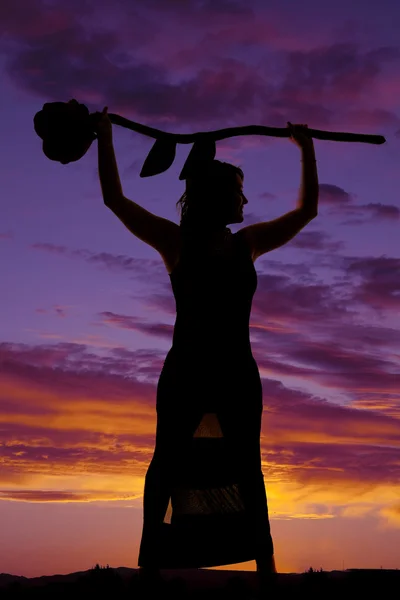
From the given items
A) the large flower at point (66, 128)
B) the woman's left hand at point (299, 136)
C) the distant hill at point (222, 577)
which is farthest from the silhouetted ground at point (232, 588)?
the woman's left hand at point (299, 136)

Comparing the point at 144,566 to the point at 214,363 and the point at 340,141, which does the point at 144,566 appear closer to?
the point at 214,363

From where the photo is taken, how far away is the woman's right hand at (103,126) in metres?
5.43

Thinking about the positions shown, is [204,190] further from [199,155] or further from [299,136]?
[299,136]

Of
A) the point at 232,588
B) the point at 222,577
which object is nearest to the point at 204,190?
the point at 232,588

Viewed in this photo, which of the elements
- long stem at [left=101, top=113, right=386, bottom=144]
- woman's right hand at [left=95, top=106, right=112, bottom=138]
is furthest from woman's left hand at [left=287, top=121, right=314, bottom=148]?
woman's right hand at [left=95, top=106, right=112, bottom=138]

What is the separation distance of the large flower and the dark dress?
1.09 metres

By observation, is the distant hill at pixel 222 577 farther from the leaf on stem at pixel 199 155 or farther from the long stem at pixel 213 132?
the long stem at pixel 213 132

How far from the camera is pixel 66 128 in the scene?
18.0ft

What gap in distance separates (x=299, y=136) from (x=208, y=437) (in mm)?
2230

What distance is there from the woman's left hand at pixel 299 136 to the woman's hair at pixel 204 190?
580 millimetres

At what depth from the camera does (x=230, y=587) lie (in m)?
4.92

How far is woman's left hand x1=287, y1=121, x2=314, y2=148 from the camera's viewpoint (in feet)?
19.2

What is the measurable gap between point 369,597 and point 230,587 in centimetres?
82

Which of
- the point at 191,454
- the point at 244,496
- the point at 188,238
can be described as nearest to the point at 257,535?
the point at 244,496
